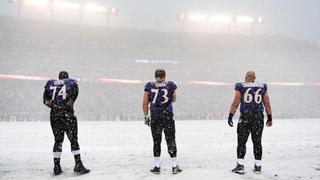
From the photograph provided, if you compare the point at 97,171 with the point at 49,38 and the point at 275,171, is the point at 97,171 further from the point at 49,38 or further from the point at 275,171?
the point at 49,38

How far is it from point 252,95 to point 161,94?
76.8 inches

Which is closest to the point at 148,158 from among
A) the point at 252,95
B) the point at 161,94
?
the point at 161,94

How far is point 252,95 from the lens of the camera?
728cm

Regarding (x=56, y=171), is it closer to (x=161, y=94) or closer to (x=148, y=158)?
(x=161, y=94)

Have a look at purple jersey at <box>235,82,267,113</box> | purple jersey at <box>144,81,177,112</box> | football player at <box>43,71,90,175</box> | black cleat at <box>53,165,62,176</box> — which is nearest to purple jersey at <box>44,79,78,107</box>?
football player at <box>43,71,90,175</box>

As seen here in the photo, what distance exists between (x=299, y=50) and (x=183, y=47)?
21.7 metres

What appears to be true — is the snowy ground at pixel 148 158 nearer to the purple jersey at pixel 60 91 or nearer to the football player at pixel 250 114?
the football player at pixel 250 114

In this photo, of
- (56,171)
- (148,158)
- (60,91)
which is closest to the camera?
(56,171)

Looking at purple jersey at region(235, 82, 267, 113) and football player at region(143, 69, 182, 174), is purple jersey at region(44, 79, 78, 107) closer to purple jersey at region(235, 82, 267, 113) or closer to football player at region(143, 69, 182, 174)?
football player at region(143, 69, 182, 174)

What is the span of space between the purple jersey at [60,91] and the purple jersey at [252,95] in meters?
3.60

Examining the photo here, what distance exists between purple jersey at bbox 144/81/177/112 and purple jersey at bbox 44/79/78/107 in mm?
1670

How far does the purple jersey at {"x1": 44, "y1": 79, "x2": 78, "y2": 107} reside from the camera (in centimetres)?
721

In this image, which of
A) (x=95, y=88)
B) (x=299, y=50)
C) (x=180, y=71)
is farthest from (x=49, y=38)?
(x=299, y=50)

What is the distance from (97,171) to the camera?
736 cm
